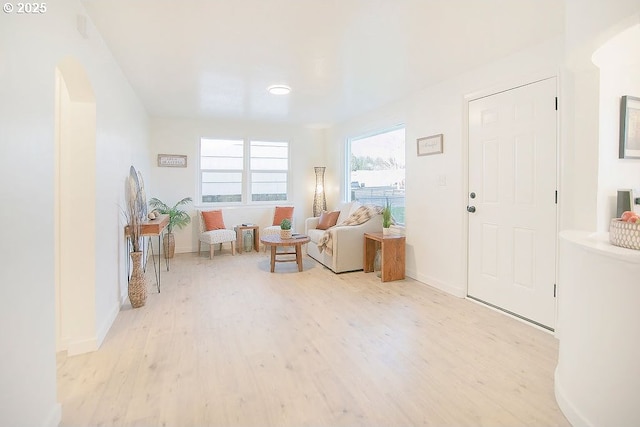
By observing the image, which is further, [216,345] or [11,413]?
[216,345]

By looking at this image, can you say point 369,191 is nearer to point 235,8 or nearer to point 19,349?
point 235,8

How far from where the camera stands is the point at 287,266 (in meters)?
4.99

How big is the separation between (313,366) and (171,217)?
4.29 metres

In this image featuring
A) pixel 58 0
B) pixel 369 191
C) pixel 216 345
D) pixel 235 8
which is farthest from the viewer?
pixel 369 191

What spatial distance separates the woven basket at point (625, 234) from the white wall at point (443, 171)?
5.69 ft

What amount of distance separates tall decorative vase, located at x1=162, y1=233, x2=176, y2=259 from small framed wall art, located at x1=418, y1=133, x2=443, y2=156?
4.06m

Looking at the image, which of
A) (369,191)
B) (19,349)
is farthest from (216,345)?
(369,191)

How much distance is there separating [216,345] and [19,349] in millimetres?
1310

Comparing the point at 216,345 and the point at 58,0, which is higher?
the point at 58,0

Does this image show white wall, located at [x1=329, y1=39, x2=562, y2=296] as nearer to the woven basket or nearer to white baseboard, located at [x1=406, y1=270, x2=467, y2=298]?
white baseboard, located at [x1=406, y1=270, x2=467, y2=298]

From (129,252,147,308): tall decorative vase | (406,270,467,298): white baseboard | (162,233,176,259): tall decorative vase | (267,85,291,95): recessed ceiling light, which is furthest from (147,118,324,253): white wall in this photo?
(406,270,467,298): white baseboard

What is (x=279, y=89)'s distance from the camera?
13.2 feet

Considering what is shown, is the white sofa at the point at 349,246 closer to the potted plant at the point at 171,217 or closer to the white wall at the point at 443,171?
the white wall at the point at 443,171

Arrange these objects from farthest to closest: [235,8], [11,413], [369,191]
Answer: [369,191] → [235,8] → [11,413]
